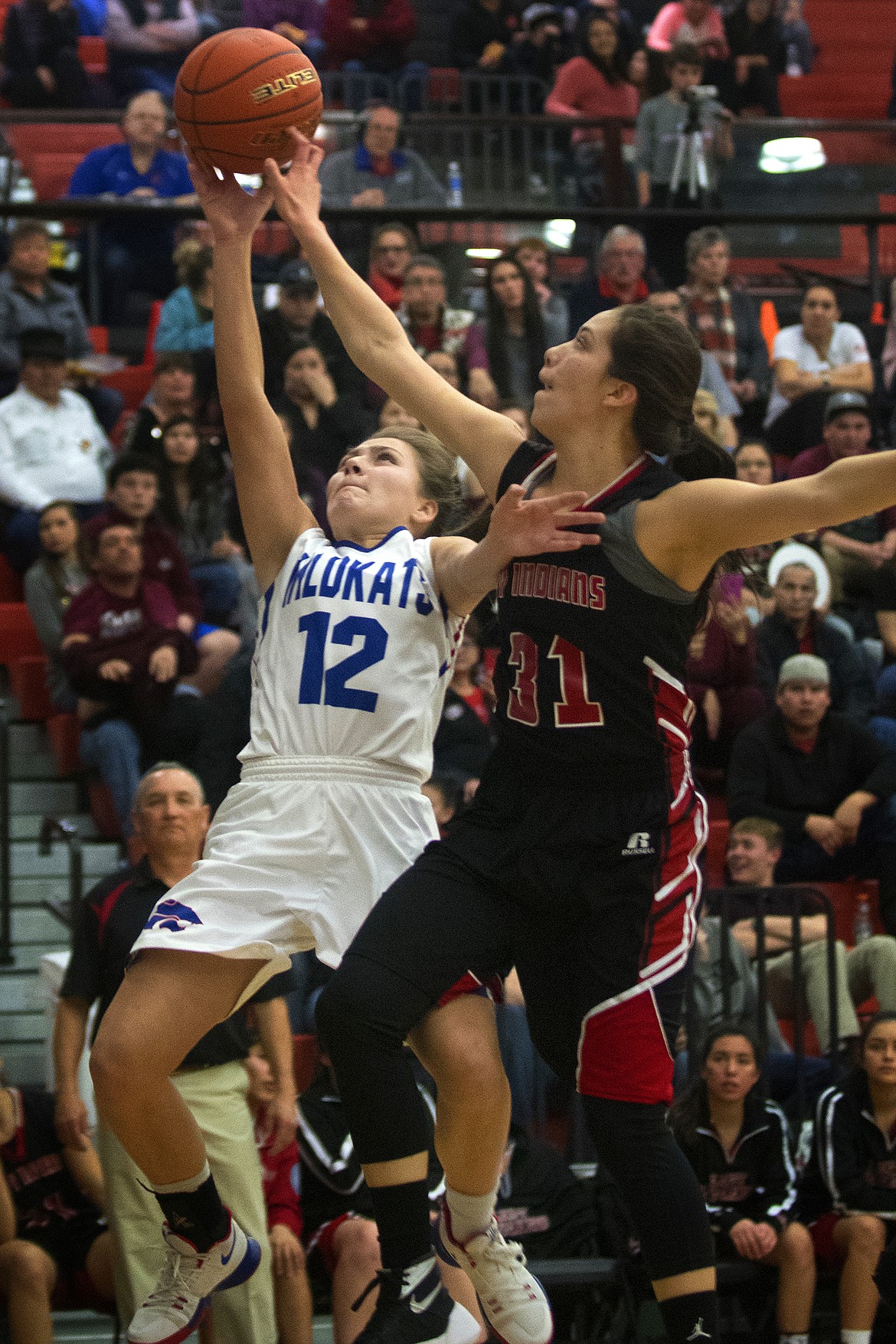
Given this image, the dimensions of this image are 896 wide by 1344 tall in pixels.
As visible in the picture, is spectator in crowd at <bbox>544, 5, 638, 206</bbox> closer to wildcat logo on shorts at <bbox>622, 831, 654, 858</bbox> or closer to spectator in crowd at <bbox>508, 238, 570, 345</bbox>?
spectator in crowd at <bbox>508, 238, 570, 345</bbox>

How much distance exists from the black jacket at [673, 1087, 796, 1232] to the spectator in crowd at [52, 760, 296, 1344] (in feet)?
5.07

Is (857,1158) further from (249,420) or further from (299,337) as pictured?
(299,337)

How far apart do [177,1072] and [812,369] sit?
21.8ft

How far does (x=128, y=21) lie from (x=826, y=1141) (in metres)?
10.5

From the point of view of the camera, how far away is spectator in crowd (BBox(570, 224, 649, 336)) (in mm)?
10281

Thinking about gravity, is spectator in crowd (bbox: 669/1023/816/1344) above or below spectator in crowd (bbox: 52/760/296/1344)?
below

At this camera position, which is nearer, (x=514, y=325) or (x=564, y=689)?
(x=564, y=689)

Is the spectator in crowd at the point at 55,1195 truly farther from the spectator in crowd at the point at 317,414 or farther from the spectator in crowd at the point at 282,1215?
the spectator in crowd at the point at 317,414

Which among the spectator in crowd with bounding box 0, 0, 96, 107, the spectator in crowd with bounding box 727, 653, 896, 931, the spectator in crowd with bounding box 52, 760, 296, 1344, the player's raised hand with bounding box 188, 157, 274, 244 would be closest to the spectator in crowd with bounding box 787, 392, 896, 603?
the spectator in crowd with bounding box 727, 653, 896, 931

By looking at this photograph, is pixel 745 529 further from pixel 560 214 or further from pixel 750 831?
pixel 560 214

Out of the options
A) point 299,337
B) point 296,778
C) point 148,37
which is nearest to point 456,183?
point 148,37

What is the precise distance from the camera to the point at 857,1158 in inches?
255

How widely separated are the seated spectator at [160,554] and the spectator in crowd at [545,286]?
2.80 m

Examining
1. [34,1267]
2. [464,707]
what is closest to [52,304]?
[464,707]
